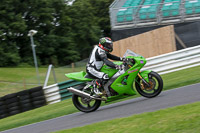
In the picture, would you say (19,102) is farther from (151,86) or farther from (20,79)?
(20,79)

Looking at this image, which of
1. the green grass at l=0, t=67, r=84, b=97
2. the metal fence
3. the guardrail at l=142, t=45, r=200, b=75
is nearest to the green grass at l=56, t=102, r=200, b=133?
Result: the guardrail at l=142, t=45, r=200, b=75

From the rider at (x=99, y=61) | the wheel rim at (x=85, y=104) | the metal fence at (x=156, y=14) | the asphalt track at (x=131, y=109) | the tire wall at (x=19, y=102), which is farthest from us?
the metal fence at (x=156, y=14)

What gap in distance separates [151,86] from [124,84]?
698 millimetres

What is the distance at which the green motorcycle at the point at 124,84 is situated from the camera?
311 inches

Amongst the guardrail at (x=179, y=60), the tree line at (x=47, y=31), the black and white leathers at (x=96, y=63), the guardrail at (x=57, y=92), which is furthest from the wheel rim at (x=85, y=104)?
the tree line at (x=47, y=31)

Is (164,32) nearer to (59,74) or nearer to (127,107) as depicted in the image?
(59,74)

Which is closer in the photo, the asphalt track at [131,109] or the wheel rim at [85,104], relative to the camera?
the asphalt track at [131,109]

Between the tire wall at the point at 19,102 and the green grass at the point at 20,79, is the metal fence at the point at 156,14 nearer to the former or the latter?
the green grass at the point at 20,79

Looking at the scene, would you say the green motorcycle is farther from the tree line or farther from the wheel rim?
the tree line

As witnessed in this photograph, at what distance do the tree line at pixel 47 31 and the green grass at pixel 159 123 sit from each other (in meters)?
25.5

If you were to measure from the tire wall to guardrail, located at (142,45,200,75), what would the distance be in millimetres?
5166

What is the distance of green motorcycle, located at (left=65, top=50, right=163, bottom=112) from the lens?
791cm

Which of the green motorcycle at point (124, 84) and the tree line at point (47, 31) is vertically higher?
the tree line at point (47, 31)

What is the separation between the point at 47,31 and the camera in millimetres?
36469
